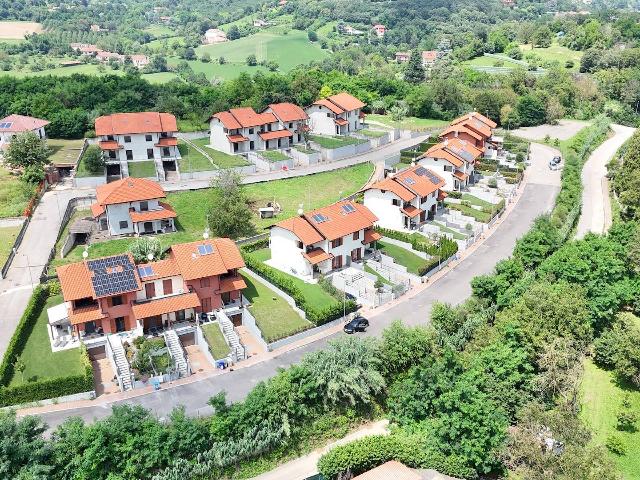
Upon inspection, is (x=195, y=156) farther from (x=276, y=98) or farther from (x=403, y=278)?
(x=403, y=278)

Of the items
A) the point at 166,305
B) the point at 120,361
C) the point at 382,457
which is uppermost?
the point at 166,305

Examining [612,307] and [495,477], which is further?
[612,307]

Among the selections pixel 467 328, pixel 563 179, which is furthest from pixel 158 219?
pixel 563 179

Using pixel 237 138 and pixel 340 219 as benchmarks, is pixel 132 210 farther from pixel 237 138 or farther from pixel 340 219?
pixel 237 138

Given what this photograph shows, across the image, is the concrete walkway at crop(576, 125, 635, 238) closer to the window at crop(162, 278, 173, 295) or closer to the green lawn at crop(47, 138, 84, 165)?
the window at crop(162, 278, 173, 295)

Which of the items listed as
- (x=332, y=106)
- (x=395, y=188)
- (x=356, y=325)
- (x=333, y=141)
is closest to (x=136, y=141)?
(x=333, y=141)

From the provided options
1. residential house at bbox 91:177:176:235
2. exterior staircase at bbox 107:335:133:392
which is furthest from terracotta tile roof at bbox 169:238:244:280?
Answer: residential house at bbox 91:177:176:235
